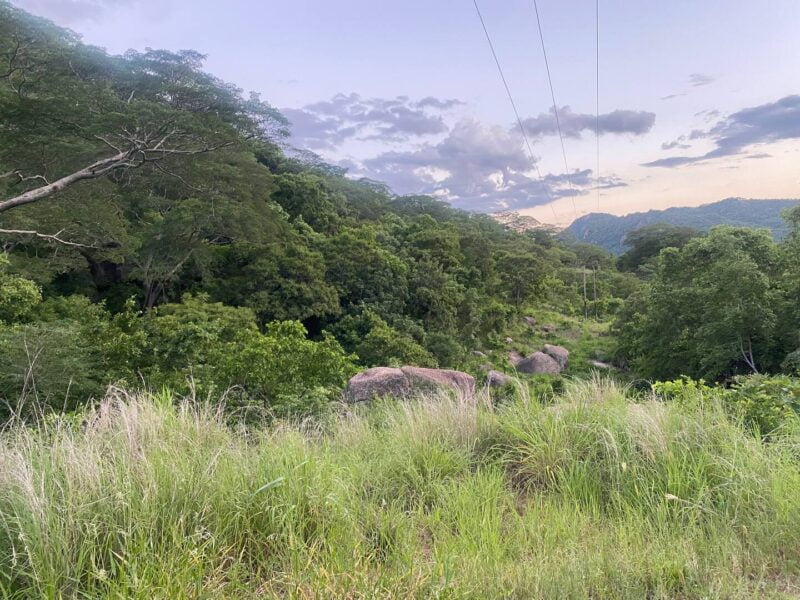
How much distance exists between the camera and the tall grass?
159 cm

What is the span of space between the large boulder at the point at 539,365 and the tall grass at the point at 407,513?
20595 mm

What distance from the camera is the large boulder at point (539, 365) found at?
2280 cm

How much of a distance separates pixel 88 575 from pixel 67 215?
45.1ft

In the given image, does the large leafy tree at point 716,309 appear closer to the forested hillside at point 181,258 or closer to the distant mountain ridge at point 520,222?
the forested hillside at point 181,258

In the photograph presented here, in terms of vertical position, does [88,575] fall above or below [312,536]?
above

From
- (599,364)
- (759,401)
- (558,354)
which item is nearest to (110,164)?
(759,401)

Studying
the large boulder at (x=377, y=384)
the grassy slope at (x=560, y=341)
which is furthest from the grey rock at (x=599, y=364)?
the large boulder at (x=377, y=384)

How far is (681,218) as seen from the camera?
5468 inches

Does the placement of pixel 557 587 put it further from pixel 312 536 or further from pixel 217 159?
pixel 217 159

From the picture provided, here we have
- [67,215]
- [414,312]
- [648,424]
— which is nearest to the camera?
[648,424]

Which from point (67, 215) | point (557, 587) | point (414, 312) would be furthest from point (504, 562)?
point (414, 312)

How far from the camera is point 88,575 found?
5.08 ft

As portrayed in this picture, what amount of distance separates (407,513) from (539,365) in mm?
22027

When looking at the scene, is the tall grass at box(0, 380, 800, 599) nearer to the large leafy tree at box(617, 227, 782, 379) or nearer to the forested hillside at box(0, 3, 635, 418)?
the forested hillside at box(0, 3, 635, 418)
